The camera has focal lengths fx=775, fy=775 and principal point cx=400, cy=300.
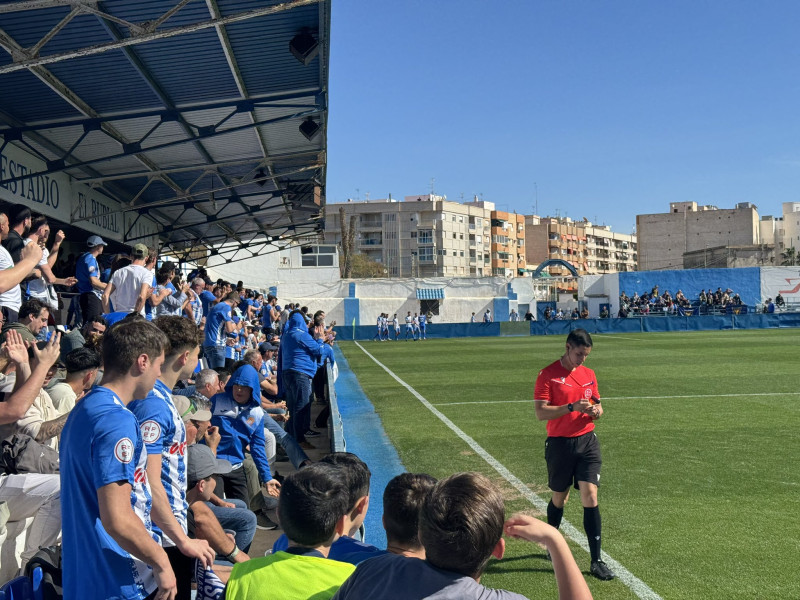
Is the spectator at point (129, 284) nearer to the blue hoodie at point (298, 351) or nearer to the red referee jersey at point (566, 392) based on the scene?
the blue hoodie at point (298, 351)

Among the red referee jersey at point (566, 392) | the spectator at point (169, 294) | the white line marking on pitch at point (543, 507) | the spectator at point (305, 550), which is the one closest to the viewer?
the spectator at point (305, 550)

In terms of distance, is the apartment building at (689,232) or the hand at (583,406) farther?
the apartment building at (689,232)

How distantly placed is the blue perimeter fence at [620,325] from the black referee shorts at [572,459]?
136ft

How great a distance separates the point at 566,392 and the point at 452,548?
4.36m

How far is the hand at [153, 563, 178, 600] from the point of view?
2953 millimetres

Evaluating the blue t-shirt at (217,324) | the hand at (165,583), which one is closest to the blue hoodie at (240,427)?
the hand at (165,583)

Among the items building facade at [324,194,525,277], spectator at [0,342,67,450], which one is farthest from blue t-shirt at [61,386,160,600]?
building facade at [324,194,525,277]

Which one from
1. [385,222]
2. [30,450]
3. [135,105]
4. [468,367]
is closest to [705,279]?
[468,367]

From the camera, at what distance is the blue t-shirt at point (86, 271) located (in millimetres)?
10523

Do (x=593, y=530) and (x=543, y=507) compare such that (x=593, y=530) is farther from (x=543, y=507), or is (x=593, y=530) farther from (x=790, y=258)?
(x=790, y=258)

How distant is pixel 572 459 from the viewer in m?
6.15

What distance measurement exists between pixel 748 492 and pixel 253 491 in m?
4.90

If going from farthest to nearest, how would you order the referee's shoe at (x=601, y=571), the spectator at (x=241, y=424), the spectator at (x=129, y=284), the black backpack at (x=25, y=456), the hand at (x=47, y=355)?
the spectator at (x=129, y=284)
the spectator at (x=241, y=424)
the referee's shoe at (x=601, y=571)
the black backpack at (x=25, y=456)
the hand at (x=47, y=355)

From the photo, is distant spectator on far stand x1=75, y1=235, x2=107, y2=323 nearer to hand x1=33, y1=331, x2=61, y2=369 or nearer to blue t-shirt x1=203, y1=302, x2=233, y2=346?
blue t-shirt x1=203, y1=302, x2=233, y2=346
